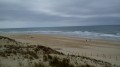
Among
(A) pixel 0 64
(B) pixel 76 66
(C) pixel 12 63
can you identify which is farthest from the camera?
(B) pixel 76 66

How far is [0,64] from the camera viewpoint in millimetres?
6215

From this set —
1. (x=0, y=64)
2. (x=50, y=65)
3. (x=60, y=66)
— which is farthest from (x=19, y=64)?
(x=60, y=66)

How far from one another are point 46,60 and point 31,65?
3.45 feet

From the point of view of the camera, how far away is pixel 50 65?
6699 mm

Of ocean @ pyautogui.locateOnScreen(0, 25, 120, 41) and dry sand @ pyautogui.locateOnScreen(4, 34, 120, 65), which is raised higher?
ocean @ pyautogui.locateOnScreen(0, 25, 120, 41)

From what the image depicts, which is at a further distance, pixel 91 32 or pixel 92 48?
pixel 91 32

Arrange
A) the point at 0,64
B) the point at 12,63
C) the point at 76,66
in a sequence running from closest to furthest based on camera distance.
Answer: the point at 0,64 < the point at 12,63 < the point at 76,66

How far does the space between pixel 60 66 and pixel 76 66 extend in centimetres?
105

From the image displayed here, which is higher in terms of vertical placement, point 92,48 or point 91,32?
point 91,32

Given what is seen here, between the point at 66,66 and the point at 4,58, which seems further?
the point at 4,58

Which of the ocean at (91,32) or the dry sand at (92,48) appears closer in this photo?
the dry sand at (92,48)

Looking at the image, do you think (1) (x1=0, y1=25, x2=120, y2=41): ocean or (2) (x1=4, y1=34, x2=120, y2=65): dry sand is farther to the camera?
(1) (x1=0, y1=25, x2=120, y2=41): ocean

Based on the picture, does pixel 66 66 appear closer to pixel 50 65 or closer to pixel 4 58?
pixel 50 65

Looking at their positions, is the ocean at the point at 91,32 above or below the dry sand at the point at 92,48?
above
